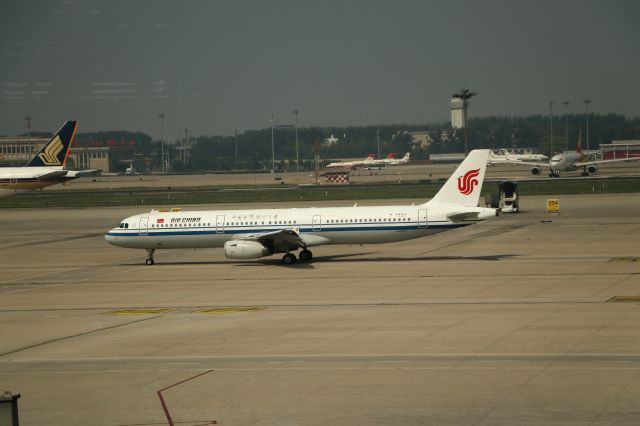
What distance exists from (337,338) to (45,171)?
6690 centimetres

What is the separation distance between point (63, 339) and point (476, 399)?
1643 cm

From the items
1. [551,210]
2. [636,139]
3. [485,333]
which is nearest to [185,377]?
[485,333]

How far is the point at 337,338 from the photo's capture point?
98.0 ft

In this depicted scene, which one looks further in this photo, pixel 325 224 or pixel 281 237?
pixel 325 224

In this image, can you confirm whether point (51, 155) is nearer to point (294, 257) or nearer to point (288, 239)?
point (294, 257)

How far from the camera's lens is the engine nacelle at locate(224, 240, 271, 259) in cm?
5166

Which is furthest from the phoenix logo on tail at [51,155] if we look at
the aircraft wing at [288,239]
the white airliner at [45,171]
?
the aircraft wing at [288,239]

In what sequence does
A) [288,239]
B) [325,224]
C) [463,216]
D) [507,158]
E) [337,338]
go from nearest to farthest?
[337,338]
[463,216]
[288,239]
[325,224]
[507,158]

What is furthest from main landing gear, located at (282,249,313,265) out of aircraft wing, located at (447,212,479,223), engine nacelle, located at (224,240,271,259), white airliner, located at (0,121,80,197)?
white airliner, located at (0,121,80,197)

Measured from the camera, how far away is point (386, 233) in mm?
51656

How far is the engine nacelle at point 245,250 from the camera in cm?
5166

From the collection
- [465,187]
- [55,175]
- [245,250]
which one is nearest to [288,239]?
[245,250]

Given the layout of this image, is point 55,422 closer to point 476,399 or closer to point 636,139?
point 476,399

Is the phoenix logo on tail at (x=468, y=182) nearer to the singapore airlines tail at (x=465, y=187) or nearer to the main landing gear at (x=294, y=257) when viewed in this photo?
the singapore airlines tail at (x=465, y=187)
